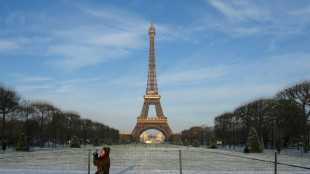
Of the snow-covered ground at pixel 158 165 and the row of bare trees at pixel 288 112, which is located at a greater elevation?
the row of bare trees at pixel 288 112

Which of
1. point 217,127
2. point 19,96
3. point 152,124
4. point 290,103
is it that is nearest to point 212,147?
point 290,103

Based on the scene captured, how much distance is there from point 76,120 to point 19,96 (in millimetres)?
28310

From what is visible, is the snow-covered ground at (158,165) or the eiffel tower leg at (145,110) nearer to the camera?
the snow-covered ground at (158,165)

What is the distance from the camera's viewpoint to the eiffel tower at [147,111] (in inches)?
4651

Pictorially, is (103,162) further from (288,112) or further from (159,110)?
(159,110)

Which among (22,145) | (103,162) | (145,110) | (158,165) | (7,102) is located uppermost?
(145,110)

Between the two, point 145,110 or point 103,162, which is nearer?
point 103,162

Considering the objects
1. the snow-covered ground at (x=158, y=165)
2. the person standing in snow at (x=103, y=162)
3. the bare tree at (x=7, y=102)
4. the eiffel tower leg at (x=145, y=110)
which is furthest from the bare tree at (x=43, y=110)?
the eiffel tower leg at (x=145, y=110)

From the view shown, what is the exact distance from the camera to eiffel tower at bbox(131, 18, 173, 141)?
118 meters

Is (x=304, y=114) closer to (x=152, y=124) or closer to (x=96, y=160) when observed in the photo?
(x=96, y=160)

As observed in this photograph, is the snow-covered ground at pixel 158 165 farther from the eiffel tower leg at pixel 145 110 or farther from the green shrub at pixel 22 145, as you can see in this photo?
the eiffel tower leg at pixel 145 110

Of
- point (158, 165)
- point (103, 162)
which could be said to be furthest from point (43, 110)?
point (103, 162)

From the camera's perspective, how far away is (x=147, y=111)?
123938 mm

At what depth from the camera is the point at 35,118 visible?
63.4 metres
